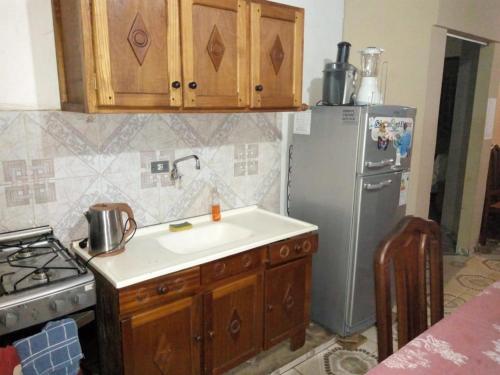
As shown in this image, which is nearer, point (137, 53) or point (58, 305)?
point (58, 305)

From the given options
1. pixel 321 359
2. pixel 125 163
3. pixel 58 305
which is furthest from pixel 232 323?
pixel 125 163

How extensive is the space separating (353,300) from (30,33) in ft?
7.22

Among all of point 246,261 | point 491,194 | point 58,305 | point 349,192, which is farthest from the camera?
point 491,194

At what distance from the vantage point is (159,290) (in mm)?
1616

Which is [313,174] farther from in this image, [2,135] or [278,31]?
[2,135]

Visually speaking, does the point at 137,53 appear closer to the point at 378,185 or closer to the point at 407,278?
the point at 407,278

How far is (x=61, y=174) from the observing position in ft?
5.98

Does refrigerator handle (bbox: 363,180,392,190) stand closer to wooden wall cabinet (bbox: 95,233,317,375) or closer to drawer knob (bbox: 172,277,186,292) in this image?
wooden wall cabinet (bbox: 95,233,317,375)

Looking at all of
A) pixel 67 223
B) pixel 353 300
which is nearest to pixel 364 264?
pixel 353 300

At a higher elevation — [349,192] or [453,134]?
[453,134]

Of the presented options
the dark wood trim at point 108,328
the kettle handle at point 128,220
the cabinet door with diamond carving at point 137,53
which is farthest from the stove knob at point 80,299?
the cabinet door with diamond carving at point 137,53

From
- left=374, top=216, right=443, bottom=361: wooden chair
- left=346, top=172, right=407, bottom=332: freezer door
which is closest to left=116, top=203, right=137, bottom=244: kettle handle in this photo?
left=374, top=216, right=443, bottom=361: wooden chair

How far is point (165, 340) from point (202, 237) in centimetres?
67

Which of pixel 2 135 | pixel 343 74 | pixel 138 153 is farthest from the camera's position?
pixel 343 74
